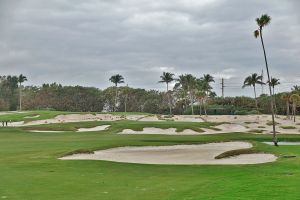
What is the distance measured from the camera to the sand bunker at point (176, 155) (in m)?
31.4

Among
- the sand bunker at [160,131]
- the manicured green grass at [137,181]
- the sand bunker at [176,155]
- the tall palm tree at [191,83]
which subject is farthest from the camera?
the tall palm tree at [191,83]

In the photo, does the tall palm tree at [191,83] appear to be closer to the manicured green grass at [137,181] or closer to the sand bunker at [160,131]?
the sand bunker at [160,131]

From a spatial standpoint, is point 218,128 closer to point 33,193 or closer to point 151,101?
point 33,193

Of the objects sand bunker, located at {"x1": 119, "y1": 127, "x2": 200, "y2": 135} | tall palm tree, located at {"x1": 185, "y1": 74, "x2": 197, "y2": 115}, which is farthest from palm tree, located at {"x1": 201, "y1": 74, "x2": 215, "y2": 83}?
sand bunker, located at {"x1": 119, "y1": 127, "x2": 200, "y2": 135}

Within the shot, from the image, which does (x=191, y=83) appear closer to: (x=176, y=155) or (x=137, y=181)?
(x=176, y=155)

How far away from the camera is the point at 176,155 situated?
36.0m

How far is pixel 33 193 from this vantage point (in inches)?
661

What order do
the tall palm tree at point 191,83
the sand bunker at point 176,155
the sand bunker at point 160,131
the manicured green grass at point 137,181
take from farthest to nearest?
the tall palm tree at point 191,83 < the sand bunker at point 160,131 < the sand bunker at point 176,155 < the manicured green grass at point 137,181

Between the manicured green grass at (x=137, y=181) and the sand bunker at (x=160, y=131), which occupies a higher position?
the sand bunker at (x=160, y=131)

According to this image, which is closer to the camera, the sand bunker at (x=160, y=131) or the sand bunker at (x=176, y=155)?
the sand bunker at (x=176, y=155)

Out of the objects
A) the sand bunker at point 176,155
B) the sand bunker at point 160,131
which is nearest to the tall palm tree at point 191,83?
the sand bunker at point 160,131

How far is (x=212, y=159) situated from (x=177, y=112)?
377ft

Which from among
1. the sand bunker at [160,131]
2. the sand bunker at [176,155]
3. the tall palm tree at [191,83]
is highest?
the tall palm tree at [191,83]

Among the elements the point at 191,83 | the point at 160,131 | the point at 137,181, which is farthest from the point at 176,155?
the point at 191,83
